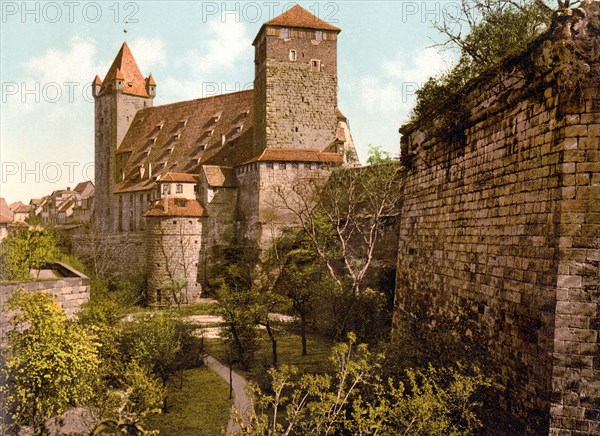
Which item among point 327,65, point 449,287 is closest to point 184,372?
point 449,287

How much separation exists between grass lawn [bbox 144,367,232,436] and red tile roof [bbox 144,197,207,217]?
67.1 feet

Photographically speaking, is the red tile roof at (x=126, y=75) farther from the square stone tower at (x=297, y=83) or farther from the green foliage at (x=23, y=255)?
the green foliage at (x=23, y=255)

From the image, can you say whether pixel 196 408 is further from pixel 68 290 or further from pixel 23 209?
pixel 23 209

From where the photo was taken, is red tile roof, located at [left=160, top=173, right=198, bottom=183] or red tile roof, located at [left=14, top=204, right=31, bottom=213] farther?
red tile roof, located at [left=14, top=204, right=31, bottom=213]

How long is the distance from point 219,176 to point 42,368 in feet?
106

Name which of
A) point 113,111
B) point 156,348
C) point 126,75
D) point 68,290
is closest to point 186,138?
point 113,111

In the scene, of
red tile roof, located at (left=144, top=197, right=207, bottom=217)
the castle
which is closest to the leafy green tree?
the castle

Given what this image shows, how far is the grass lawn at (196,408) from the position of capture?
14.4m

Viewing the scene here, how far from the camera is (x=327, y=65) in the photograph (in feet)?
128

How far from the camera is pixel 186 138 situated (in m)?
49.4

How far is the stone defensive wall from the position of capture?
5.50 meters

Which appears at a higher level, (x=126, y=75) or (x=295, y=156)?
(x=126, y=75)

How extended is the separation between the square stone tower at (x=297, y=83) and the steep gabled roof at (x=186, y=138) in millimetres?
4589

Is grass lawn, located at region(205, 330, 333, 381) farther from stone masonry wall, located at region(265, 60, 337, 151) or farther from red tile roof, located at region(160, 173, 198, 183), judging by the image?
red tile roof, located at region(160, 173, 198, 183)
